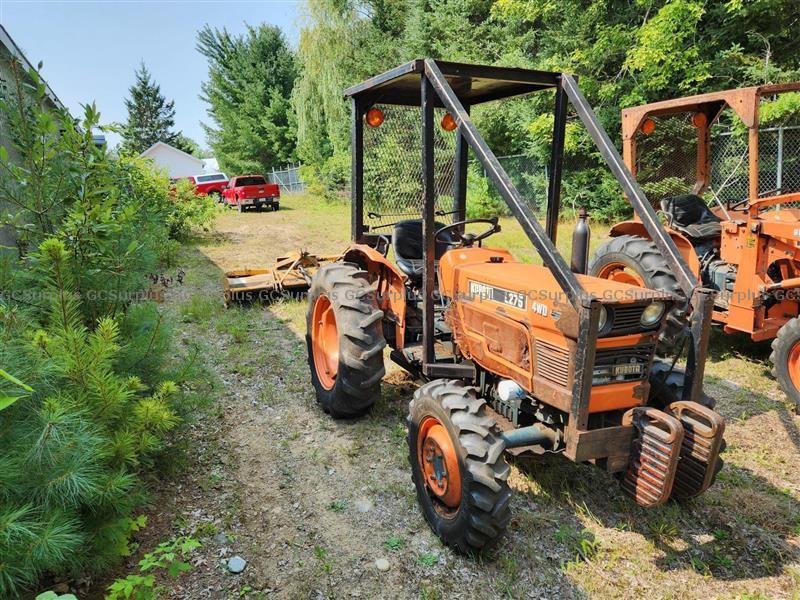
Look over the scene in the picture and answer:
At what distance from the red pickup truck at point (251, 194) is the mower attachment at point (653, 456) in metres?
18.2

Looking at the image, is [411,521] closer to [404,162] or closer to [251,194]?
[404,162]

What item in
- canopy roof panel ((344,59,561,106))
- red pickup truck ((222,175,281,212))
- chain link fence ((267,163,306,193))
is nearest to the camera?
canopy roof panel ((344,59,561,106))

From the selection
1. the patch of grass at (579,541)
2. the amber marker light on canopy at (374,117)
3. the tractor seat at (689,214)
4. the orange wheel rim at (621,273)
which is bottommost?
the patch of grass at (579,541)

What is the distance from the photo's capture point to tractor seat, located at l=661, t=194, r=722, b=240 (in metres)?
5.39

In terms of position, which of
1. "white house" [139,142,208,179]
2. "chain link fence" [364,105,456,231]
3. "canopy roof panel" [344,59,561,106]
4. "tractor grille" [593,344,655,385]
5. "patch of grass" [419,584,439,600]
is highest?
"white house" [139,142,208,179]

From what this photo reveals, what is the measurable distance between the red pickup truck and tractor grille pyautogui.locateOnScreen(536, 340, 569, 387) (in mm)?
17801

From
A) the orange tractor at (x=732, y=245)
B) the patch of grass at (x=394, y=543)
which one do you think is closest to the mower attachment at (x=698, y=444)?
the patch of grass at (x=394, y=543)

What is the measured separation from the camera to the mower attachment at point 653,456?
222 cm

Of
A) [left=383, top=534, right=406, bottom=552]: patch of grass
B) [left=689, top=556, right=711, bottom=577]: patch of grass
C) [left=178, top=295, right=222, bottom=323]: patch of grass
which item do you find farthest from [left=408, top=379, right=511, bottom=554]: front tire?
[left=178, top=295, right=222, bottom=323]: patch of grass

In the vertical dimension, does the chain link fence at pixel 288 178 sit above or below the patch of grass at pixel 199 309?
above

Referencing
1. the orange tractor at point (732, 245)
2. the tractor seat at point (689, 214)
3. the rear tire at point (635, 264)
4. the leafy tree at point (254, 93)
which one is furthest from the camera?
the leafy tree at point (254, 93)

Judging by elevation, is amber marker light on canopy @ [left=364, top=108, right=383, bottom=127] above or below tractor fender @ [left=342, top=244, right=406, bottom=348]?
above

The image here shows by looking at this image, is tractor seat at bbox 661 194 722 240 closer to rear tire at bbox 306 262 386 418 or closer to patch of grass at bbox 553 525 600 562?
rear tire at bbox 306 262 386 418

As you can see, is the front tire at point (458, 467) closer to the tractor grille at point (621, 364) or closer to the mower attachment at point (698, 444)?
the tractor grille at point (621, 364)
